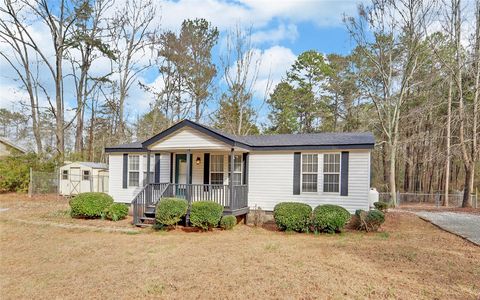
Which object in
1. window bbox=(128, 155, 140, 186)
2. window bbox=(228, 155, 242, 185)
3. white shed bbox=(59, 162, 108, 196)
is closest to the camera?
window bbox=(228, 155, 242, 185)

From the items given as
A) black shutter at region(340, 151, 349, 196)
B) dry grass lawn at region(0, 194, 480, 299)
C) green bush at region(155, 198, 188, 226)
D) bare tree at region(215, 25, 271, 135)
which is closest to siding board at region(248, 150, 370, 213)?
black shutter at region(340, 151, 349, 196)

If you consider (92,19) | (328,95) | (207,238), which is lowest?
(207,238)

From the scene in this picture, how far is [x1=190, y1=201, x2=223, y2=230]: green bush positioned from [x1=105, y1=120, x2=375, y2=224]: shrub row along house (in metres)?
0.67

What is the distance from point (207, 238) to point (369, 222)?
515 centimetres

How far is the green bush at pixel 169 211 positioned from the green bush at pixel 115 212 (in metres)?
2.75

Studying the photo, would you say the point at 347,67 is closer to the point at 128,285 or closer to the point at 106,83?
the point at 106,83

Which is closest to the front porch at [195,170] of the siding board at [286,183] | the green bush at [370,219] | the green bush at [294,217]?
the siding board at [286,183]

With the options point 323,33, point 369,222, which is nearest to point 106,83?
point 323,33

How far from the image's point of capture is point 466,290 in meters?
4.90

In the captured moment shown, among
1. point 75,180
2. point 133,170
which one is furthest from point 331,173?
point 75,180

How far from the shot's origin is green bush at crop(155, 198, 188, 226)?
9.72m

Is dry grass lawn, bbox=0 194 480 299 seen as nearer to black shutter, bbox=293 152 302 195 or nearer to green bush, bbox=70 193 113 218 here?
green bush, bbox=70 193 113 218

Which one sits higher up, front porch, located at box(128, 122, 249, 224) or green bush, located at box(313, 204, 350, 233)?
front porch, located at box(128, 122, 249, 224)

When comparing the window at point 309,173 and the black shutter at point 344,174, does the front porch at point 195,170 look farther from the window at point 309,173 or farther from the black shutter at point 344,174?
the black shutter at point 344,174
